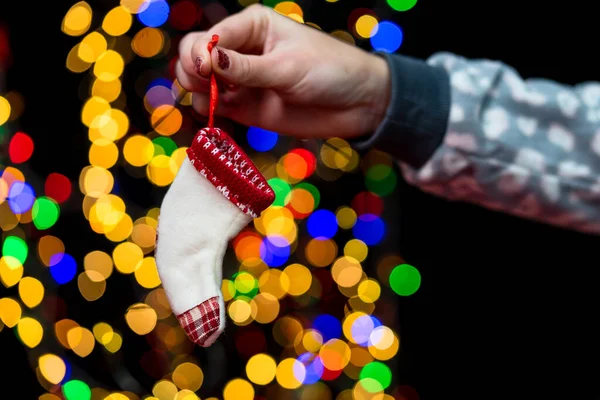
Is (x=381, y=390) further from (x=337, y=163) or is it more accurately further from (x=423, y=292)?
(x=337, y=163)

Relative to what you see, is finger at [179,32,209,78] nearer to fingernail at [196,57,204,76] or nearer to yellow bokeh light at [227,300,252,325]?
fingernail at [196,57,204,76]

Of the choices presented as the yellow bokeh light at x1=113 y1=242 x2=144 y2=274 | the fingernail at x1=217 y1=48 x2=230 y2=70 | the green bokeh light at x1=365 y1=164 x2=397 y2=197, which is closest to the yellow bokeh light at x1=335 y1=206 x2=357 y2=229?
the green bokeh light at x1=365 y1=164 x2=397 y2=197

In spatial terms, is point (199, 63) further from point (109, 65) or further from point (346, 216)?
point (346, 216)

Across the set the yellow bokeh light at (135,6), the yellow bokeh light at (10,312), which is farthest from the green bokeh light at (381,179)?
the yellow bokeh light at (10,312)

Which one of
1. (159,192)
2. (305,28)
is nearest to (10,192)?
(159,192)

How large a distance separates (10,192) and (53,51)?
498 mm

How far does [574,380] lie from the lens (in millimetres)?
1469

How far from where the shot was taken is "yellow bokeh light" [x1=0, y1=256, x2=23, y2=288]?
5.34 feet

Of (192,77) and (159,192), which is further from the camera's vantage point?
(159,192)

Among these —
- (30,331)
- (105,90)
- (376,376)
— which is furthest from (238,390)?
(105,90)

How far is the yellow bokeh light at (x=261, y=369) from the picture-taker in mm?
1841

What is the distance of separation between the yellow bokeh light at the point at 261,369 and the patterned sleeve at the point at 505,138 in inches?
50.1

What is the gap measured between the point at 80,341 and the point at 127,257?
1.07 feet

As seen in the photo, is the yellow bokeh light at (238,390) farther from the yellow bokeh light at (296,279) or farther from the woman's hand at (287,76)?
the woman's hand at (287,76)
